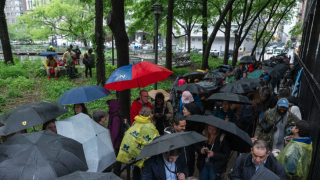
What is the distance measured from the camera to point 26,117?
153 inches

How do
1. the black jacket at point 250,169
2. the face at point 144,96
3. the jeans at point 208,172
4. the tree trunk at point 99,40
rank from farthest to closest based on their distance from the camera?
1. the tree trunk at point 99,40
2. the face at point 144,96
3. the jeans at point 208,172
4. the black jacket at point 250,169

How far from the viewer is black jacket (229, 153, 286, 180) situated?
9.88ft

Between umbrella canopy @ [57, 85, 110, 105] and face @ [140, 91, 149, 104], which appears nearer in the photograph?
umbrella canopy @ [57, 85, 110, 105]

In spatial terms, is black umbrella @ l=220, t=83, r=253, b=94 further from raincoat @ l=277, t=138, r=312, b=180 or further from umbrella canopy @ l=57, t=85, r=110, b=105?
umbrella canopy @ l=57, t=85, r=110, b=105

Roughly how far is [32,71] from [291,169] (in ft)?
47.5

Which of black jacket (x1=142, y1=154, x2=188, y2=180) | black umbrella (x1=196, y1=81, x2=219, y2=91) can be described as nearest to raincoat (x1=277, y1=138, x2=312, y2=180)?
black jacket (x1=142, y1=154, x2=188, y2=180)

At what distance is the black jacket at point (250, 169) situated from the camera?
3.01m

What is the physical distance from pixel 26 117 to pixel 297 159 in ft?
14.0

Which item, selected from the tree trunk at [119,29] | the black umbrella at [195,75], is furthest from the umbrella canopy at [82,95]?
the black umbrella at [195,75]

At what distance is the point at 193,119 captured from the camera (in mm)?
3791

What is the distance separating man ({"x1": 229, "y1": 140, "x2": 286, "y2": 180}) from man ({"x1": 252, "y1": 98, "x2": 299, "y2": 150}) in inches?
60.0

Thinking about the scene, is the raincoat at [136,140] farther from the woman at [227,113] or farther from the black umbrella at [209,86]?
the black umbrella at [209,86]

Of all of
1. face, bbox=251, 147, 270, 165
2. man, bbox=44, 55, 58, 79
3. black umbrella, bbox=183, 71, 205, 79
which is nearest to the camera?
face, bbox=251, 147, 270, 165

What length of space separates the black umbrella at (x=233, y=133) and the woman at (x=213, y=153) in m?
0.13
